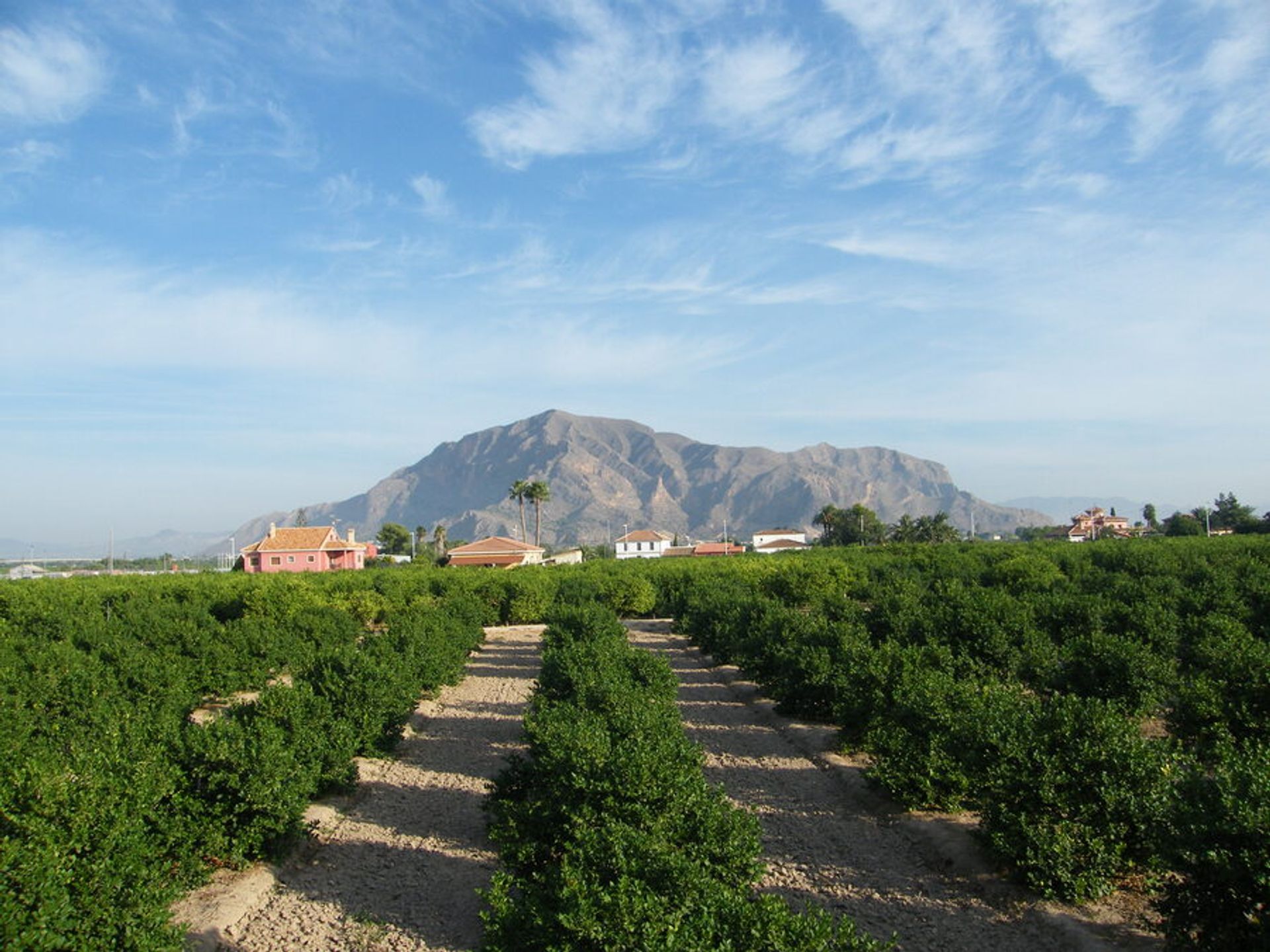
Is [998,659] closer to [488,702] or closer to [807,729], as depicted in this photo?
[807,729]

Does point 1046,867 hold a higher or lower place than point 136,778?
lower

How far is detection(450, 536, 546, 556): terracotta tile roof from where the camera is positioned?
88.6 meters

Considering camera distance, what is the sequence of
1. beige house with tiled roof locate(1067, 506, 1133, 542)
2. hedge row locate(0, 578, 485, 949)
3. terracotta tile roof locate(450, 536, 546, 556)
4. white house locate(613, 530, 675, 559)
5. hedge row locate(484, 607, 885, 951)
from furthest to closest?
white house locate(613, 530, 675, 559)
beige house with tiled roof locate(1067, 506, 1133, 542)
terracotta tile roof locate(450, 536, 546, 556)
hedge row locate(0, 578, 485, 949)
hedge row locate(484, 607, 885, 951)

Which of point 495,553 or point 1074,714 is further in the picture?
point 495,553

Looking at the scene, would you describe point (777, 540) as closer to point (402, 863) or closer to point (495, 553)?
point (495, 553)

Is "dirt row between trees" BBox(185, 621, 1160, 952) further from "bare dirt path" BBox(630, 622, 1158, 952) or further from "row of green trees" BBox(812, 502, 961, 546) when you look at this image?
"row of green trees" BBox(812, 502, 961, 546)

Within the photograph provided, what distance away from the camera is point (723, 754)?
13375 millimetres

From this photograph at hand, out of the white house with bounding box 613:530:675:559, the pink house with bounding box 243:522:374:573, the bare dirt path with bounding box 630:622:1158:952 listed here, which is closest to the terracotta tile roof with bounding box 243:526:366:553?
the pink house with bounding box 243:522:374:573

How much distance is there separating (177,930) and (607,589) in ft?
101

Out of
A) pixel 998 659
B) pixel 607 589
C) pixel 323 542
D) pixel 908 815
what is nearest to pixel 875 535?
pixel 323 542

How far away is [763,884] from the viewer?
834 cm

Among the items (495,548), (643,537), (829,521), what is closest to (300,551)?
(495,548)

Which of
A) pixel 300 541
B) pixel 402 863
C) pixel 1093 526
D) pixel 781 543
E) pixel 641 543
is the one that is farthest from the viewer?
pixel 641 543

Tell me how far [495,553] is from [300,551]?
1945 centimetres
